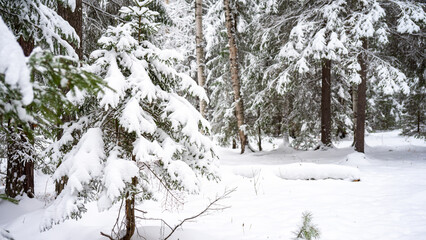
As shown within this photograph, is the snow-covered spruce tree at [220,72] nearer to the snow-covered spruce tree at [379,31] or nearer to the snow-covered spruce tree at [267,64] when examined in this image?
the snow-covered spruce tree at [267,64]

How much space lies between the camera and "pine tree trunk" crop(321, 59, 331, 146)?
10.5 meters

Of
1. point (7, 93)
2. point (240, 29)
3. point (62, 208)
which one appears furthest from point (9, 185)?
point (240, 29)

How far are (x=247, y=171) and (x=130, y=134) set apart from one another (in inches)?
204

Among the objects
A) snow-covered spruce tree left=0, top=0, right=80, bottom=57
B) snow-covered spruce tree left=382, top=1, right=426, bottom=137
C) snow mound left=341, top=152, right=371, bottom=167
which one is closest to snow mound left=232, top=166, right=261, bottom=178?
snow mound left=341, top=152, right=371, bottom=167

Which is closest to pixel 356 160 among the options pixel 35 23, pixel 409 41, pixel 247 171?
pixel 247 171

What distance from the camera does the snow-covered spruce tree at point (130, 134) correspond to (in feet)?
9.30

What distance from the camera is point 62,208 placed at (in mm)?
2691

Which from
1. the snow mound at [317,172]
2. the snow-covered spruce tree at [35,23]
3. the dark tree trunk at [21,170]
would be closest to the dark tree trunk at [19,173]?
the dark tree trunk at [21,170]

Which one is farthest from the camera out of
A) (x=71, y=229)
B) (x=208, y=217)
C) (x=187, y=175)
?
(x=208, y=217)

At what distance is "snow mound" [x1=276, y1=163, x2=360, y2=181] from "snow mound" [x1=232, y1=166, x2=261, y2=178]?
0.63 m

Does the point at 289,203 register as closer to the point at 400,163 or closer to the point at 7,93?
the point at 7,93

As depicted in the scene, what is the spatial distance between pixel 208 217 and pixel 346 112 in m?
11.7

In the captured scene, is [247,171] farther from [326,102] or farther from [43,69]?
[43,69]

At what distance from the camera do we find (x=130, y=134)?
11.5 feet
